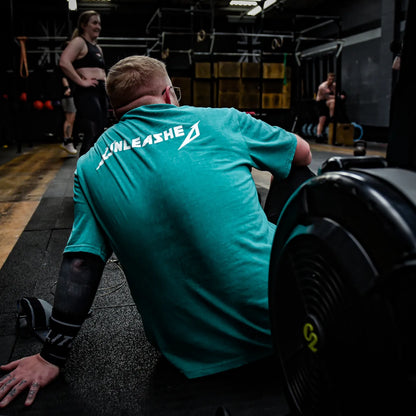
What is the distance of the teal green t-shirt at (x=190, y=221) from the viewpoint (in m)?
1.03

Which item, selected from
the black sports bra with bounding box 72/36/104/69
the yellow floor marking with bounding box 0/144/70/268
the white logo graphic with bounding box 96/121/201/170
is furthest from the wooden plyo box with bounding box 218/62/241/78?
the white logo graphic with bounding box 96/121/201/170

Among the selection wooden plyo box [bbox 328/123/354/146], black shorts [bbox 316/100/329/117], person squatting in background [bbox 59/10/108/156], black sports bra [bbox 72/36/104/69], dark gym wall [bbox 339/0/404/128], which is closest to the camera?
person squatting in background [bbox 59/10/108/156]

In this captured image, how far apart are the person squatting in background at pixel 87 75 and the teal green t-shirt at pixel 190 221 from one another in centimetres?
243

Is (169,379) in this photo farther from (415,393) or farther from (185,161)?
(415,393)

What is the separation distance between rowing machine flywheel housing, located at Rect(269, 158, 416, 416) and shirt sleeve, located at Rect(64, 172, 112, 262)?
56cm

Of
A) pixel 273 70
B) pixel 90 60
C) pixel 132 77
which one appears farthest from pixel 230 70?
pixel 132 77

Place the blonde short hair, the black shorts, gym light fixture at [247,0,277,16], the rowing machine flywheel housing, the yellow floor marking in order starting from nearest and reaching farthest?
1. the rowing machine flywheel housing
2. the blonde short hair
3. the yellow floor marking
4. gym light fixture at [247,0,277,16]
5. the black shorts

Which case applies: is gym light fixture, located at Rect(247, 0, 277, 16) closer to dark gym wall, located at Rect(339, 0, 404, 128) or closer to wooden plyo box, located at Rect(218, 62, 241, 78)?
wooden plyo box, located at Rect(218, 62, 241, 78)

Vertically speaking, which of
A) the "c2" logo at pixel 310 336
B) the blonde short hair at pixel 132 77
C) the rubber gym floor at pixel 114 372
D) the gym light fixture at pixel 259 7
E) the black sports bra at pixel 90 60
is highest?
the gym light fixture at pixel 259 7

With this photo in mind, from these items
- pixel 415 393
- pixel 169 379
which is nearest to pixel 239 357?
pixel 169 379

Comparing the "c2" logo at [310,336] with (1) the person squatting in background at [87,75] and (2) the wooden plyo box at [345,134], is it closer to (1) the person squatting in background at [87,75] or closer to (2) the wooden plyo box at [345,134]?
(1) the person squatting in background at [87,75]

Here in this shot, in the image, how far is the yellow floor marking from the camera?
2.59 m

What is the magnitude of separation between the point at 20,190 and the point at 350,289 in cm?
391

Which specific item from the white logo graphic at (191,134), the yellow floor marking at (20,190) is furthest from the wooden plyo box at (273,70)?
the white logo graphic at (191,134)
